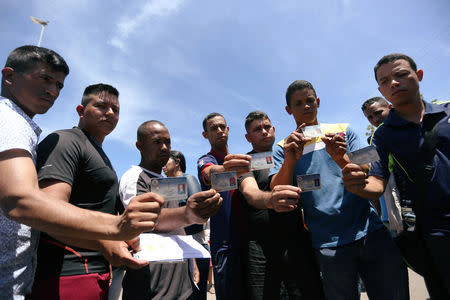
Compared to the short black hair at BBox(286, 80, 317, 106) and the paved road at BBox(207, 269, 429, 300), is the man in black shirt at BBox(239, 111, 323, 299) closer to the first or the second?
the short black hair at BBox(286, 80, 317, 106)

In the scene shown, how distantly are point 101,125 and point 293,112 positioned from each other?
7.79ft

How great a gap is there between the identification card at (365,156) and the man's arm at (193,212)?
1.33 meters

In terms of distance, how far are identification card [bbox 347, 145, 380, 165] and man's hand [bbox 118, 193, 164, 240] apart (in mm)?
1838

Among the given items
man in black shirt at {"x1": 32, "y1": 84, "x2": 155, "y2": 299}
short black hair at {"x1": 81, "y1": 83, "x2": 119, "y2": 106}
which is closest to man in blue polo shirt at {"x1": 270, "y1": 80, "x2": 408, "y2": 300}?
man in black shirt at {"x1": 32, "y1": 84, "x2": 155, "y2": 299}

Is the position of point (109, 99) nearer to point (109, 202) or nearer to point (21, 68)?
point (21, 68)

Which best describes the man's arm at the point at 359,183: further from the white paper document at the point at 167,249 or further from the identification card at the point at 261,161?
the white paper document at the point at 167,249

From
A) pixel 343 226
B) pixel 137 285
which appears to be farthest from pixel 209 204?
pixel 343 226

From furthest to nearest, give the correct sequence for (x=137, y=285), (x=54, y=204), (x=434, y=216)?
(x=137, y=285) → (x=434, y=216) → (x=54, y=204)

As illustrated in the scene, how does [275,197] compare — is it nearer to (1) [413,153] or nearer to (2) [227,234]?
(2) [227,234]

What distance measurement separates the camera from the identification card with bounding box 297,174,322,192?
223 centimetres

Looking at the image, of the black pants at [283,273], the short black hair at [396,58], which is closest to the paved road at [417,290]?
the black pants at [283,273]

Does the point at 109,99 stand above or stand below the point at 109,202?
above

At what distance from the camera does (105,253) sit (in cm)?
192

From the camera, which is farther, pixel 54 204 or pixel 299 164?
pixel 299 164
